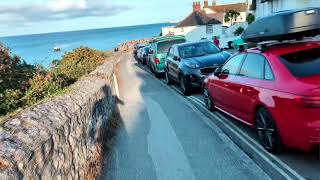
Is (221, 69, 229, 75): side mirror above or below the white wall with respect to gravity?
above

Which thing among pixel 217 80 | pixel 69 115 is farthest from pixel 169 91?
pixel 69 115

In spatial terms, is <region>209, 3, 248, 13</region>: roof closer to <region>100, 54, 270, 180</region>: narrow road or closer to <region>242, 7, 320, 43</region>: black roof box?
<region>100, 54, 270, 180</region>: narrow road

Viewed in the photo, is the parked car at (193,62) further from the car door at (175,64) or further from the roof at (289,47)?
the roof at (289,47)

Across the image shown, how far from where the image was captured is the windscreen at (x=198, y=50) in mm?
15484

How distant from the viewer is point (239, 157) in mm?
7211

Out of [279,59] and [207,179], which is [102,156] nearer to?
[207,179]

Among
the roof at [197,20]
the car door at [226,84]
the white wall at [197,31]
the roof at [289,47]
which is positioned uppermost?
the roof at [289,47]

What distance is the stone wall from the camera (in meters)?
3.91

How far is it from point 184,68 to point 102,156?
7.38 metres

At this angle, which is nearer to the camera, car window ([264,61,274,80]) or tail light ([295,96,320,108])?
tail light ([295,96,320,108])

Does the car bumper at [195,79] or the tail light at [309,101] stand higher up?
the tail light at [309,101]

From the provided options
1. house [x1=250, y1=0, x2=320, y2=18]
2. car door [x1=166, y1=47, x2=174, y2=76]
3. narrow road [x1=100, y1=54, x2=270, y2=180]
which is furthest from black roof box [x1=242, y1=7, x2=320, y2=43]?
house [x1=250, y1=0, x2=320, y2=18]

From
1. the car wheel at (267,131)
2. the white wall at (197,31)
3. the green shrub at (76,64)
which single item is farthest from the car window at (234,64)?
the white wall at (197,31)

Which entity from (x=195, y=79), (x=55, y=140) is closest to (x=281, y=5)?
(x=195, y=79)
